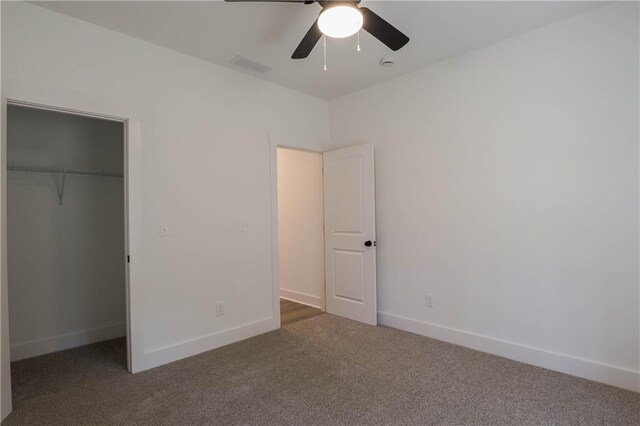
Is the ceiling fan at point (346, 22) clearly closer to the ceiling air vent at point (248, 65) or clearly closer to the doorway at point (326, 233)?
the ceiling air vent at point (248, 65)

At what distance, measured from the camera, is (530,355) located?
2.73m

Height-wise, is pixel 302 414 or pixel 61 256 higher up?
pixel 61 256

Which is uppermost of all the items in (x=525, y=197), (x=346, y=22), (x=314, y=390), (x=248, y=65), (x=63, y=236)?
(x=248, y=65)

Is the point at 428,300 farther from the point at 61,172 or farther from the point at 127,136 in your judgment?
the point at 61,172

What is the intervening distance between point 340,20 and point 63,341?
3739mm

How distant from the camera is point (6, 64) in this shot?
2.18 metres

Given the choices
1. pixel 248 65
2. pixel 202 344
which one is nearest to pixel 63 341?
pixel 202 344

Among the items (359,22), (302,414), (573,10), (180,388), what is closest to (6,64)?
(359,22)

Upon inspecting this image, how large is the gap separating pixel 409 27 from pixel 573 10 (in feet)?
3.88

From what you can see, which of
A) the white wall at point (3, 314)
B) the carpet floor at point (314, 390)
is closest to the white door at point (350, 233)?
the carpet floor at point (314, 390)

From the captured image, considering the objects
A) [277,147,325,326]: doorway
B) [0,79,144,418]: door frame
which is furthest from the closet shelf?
[277,147,325,326]: doorway

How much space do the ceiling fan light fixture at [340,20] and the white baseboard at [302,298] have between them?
331 centimetres

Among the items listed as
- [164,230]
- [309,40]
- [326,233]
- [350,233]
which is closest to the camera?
[309,40]

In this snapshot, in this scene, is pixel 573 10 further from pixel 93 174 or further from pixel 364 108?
pixel 93 174
